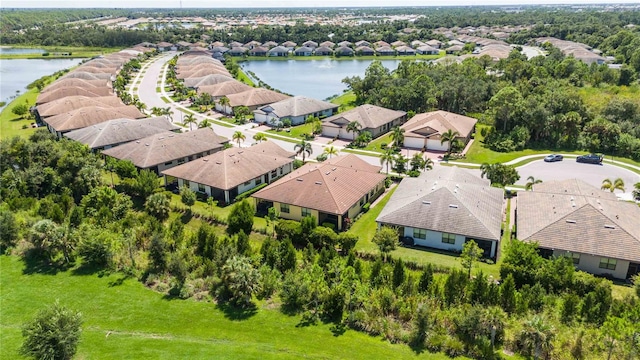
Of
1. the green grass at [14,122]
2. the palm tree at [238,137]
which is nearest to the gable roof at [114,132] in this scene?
the palm tree at [238,137]

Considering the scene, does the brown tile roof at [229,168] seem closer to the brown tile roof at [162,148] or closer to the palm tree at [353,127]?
the brown tile roof at [162,148]

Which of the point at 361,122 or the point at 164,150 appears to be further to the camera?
the point at 361,122

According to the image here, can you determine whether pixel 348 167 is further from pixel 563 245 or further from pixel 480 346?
pixel 480 346

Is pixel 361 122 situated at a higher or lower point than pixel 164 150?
higher

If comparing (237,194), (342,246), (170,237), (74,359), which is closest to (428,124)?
(237,194)

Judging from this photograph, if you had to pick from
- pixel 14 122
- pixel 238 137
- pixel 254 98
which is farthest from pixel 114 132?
pixel 254 98

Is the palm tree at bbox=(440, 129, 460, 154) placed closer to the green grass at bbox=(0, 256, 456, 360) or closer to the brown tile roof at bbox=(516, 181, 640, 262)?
the brown tile roof at bbox=(516, 181, 640, 262)

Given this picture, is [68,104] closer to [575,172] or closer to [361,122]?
[361,122]
